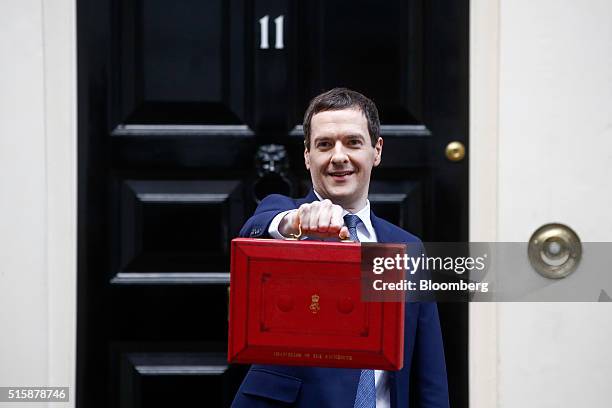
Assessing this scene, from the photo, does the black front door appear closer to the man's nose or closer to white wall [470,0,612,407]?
white wall [470,0,612,407]

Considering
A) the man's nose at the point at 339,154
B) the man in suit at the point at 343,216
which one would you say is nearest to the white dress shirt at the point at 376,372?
the man in suit at the point at 343,216

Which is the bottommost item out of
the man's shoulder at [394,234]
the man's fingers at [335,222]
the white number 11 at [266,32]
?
the man's shoulder at [394,234]

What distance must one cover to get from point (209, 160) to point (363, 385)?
126 centimetres

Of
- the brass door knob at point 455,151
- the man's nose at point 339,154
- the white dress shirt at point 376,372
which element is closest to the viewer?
the man's nose at point 339,154

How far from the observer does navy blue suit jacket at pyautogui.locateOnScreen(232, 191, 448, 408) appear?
212 centimetres

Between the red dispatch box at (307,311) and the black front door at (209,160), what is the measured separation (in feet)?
4.02

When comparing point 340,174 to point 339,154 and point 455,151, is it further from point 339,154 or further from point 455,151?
point 455,151

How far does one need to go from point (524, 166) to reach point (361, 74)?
1.96 ft

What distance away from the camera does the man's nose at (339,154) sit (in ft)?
6.87

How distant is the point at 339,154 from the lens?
2094 mm

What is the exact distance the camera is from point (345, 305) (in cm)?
197

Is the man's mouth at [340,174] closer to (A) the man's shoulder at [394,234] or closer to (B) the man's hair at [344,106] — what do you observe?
(B) the man's hair at [344,106]
